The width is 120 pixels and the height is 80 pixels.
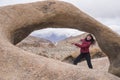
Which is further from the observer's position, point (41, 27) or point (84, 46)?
point (84, 46)

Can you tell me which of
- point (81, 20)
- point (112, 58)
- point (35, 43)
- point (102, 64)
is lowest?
point (35, 43)

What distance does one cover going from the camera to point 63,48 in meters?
41.8

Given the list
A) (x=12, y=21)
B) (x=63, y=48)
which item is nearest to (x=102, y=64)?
(x=12, y=21)

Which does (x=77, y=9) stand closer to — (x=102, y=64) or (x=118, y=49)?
(x=118, y=49)

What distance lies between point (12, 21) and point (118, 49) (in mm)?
4027

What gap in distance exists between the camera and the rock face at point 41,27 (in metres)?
11.3

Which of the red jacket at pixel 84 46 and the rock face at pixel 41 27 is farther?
the red jacket at pixel 84 46

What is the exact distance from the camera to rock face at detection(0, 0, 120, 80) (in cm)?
1134

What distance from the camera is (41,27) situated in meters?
15.7

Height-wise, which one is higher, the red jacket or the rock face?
the rock face

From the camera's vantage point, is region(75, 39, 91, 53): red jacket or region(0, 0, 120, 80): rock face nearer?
region(0, 0, 120, 80): rock face

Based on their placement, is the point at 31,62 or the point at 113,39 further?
the point at 113,39

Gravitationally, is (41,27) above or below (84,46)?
above

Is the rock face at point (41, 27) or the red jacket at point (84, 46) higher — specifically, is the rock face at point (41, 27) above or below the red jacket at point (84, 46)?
above
